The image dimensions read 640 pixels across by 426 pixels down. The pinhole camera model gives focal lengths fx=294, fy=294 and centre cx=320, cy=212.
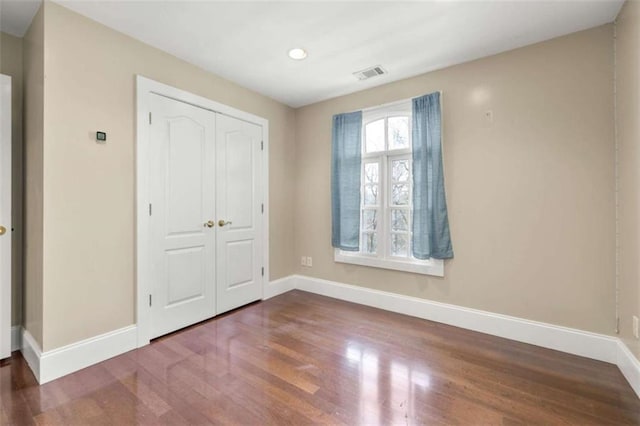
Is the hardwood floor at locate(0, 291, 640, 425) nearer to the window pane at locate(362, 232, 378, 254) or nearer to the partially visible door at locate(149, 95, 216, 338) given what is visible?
the partially visible door at locate(149, 95, 216, 338)

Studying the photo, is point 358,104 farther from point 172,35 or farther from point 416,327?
point 416,327

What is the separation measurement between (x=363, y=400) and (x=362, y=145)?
8.91ft

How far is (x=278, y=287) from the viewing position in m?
3.99

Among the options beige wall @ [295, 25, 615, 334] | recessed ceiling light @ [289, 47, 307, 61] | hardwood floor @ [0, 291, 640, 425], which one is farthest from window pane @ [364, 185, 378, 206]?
recessed ceiling light @ [289, 47, 307, 61]

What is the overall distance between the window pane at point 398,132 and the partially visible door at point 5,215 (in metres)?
3.44

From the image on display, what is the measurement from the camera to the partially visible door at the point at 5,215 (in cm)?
223

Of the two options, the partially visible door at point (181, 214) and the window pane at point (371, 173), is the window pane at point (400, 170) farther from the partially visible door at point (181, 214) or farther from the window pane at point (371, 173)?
the partially visible door at point (181, 214)

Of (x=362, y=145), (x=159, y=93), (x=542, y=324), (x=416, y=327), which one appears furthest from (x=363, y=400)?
(x=159, y=93)

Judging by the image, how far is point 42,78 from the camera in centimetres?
208

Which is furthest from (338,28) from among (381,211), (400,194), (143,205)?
(143,205)

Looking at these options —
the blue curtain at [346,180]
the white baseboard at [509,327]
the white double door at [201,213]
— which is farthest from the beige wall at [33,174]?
the white baseboard at [509,327]

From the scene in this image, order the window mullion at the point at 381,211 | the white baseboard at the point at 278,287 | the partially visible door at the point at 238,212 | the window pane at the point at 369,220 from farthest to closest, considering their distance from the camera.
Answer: the white baseboard at the point at 278,287 < the window pane at the point at 369,220 < the window mullion at the point at 381,211 < the partially visible door at the point at 238,212

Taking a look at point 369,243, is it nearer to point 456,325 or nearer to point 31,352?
point 456,325

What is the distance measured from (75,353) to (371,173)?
3211 millimetres
